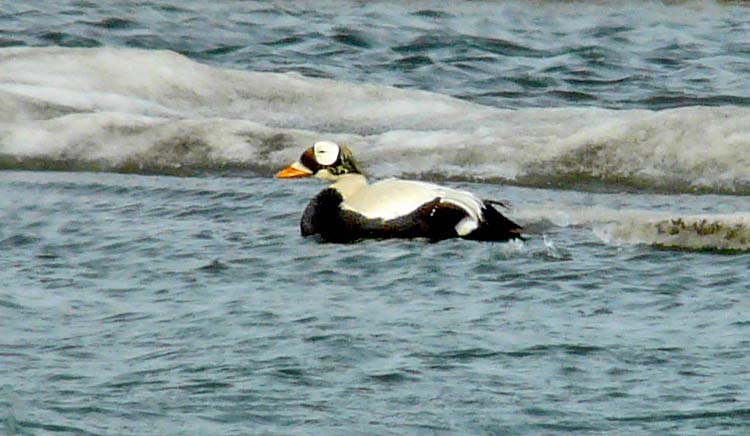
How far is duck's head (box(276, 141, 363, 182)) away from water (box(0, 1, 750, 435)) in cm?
20

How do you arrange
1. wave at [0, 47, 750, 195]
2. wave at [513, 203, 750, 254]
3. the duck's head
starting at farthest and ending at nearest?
wave at [0, 47, 750, 195]
the duck's head
wave at [513, 203, 750, 254]

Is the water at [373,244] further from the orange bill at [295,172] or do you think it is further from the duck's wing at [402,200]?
the duck's wing at [402,200]

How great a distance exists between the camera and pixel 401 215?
29.2ft

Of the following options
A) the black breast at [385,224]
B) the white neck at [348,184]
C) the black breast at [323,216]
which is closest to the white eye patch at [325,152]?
the white neck at [348,184]

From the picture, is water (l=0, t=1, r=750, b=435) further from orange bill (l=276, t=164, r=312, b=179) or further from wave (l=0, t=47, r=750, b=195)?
orange bill (l=276, t=164, r=312, b=179)

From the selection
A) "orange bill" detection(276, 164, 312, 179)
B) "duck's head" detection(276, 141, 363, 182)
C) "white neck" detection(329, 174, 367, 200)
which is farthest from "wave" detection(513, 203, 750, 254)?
"orange bill" detection(276, 164, 312, 179)

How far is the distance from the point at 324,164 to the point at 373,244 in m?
1.15

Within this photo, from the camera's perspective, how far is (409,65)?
1569 cm

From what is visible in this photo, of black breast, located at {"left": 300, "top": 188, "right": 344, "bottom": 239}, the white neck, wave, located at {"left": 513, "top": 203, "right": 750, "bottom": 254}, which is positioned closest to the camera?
wave, located at {"left": 513, "top": 203, "right": 750, "bottom": 254}

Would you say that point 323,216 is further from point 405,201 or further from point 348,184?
point 348,184

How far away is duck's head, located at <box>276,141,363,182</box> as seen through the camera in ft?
31.9

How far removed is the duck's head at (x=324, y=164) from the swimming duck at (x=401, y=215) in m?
0.19

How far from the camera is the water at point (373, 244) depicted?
5.87 m

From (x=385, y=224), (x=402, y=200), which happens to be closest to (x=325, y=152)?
(x=402, y=200)
